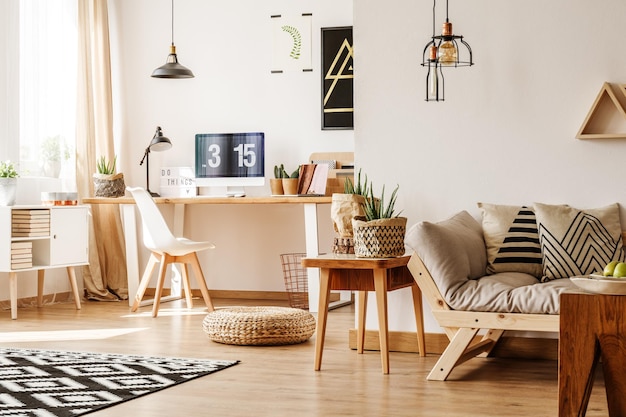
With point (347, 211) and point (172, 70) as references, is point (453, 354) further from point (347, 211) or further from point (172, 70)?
point (172, 70)

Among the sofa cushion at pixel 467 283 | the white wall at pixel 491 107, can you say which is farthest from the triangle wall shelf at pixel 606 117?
the sofa cushion at pixel 467 283

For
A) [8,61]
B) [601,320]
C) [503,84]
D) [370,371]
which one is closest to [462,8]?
[503,84]

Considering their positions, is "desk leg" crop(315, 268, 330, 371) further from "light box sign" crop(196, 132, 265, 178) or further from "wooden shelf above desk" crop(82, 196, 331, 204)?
"light box sign" crop(196, 132, 265, 178)

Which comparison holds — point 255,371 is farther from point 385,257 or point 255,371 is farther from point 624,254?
point 624,254

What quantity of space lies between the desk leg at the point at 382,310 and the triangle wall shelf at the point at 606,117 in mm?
1176

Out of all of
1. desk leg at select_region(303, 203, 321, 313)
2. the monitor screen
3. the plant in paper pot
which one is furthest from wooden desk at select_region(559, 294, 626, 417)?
the monitor screen

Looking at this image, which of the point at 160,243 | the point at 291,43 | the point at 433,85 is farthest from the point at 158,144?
the point at 433,85

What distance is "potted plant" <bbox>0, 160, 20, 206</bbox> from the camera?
5.79 m

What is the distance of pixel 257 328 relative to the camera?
4645 mm

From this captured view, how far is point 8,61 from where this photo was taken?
6.16 meters

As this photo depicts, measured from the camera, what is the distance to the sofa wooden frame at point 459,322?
364cm

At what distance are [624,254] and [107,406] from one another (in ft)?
7.71

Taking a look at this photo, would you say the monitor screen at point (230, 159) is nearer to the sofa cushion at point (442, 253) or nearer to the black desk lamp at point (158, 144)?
the black desk lamp at point (158, 144)

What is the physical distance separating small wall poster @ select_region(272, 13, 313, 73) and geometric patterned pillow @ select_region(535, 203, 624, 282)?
2.96m
